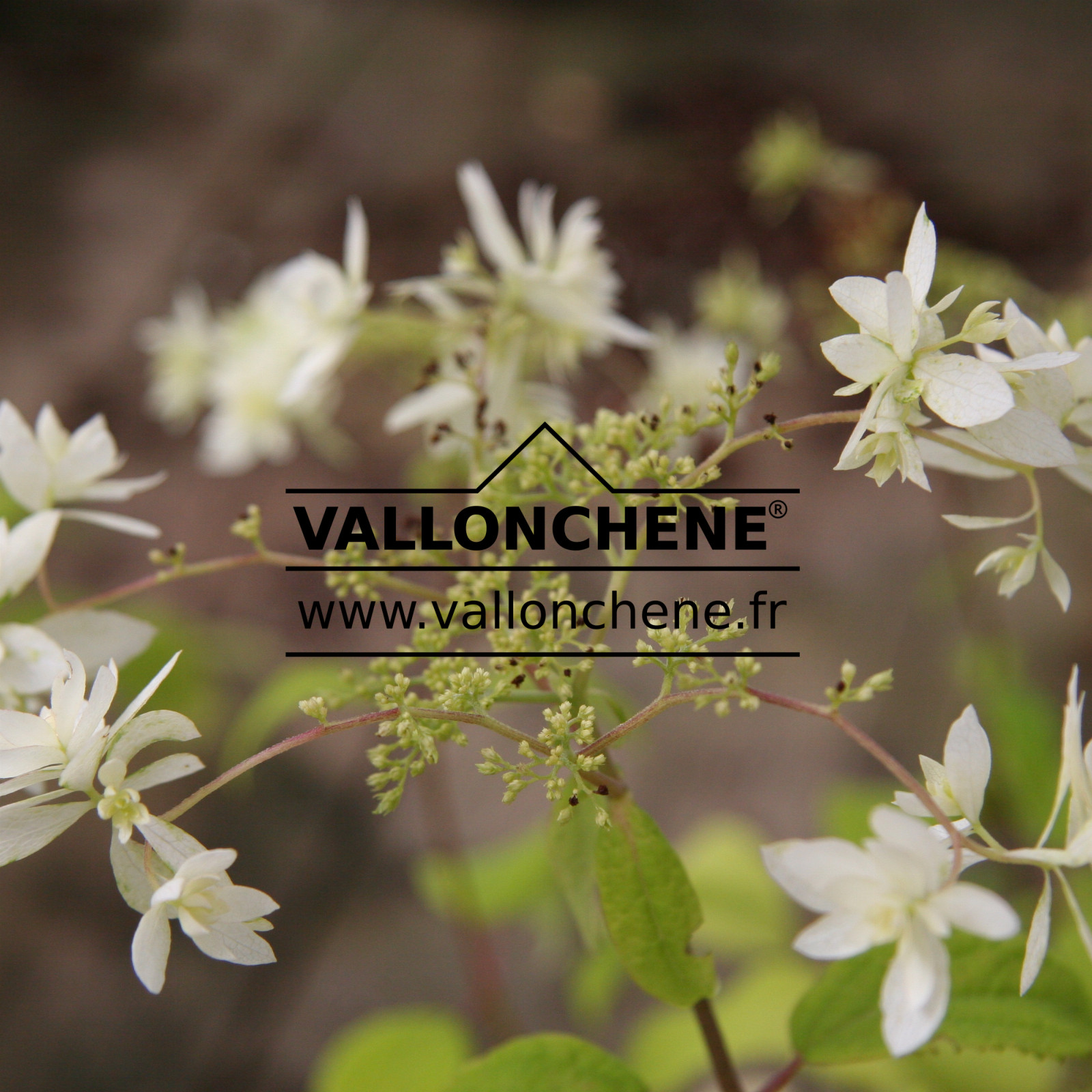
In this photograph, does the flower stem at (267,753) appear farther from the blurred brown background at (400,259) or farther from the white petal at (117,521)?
the blurred brown background at (400,259)

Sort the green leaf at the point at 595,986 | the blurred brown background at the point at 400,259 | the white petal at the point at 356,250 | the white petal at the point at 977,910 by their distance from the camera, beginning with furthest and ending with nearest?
the blurred brown background at the point at 400,259 → the green leaf at the point at 595,986 → the white petal at the point at 356,250 → the white petal at the point at 977,910

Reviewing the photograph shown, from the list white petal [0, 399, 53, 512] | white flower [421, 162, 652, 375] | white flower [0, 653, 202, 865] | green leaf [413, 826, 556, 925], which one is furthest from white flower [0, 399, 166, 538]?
green leaf [413, 826, 556, 925]

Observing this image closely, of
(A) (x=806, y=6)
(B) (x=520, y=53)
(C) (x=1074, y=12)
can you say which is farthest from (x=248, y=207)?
(C) (x=1074, y=12)

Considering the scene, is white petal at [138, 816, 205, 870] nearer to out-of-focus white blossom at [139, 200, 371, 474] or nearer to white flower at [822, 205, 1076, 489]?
white flower at [822, 205, 1076, 489]

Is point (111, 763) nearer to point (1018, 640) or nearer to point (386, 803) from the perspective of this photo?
point (386, 803)

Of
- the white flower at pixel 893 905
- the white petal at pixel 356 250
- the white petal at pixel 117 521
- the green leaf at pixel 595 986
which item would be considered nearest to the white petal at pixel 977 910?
the white flower at pixel 893 905

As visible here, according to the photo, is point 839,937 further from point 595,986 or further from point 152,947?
point 595,986

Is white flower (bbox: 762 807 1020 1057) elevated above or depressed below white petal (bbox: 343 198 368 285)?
below
